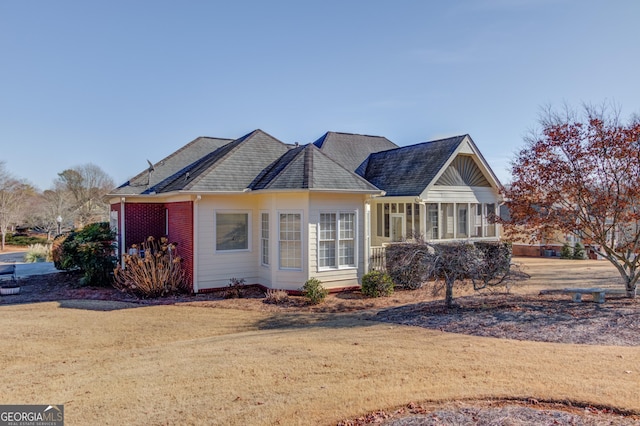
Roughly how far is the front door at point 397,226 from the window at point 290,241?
23.8ft

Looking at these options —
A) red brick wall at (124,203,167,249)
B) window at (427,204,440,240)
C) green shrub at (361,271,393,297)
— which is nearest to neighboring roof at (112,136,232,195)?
red brick wall at (124,203,167,249)

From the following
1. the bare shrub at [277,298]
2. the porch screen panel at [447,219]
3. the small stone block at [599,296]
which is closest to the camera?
the small stone block at [599,296]

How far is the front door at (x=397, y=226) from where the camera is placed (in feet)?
61.3

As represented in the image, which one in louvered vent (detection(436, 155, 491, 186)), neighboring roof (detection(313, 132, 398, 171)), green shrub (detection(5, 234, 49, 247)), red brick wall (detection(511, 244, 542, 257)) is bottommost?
red brick wall (detection(511, 244, 542, 257))

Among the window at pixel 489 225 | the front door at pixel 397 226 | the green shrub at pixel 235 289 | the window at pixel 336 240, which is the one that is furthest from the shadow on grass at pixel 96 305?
the window at pixel 489 225

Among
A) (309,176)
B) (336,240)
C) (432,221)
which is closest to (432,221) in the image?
(432,221)

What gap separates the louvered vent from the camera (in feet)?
61.1

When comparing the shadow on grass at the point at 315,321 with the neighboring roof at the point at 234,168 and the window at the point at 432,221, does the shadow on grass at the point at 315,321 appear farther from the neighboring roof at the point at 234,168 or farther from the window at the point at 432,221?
the window at the point at 432,221

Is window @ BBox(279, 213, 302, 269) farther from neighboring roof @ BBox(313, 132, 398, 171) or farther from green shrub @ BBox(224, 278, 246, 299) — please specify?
neighboring roof @ BBox(313, 132, 398, 171)

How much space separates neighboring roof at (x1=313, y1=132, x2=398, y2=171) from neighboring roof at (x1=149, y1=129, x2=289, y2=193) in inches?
219

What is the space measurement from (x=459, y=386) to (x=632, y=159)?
9415 millimetres

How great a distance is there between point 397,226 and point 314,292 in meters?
8.45

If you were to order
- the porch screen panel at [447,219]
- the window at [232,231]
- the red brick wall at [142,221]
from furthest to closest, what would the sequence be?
the porch screen panel at [447,219]
the red brick wall at [142,221]
the window at [232,231]

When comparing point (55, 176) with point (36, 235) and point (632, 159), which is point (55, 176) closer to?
point (36, 235)
